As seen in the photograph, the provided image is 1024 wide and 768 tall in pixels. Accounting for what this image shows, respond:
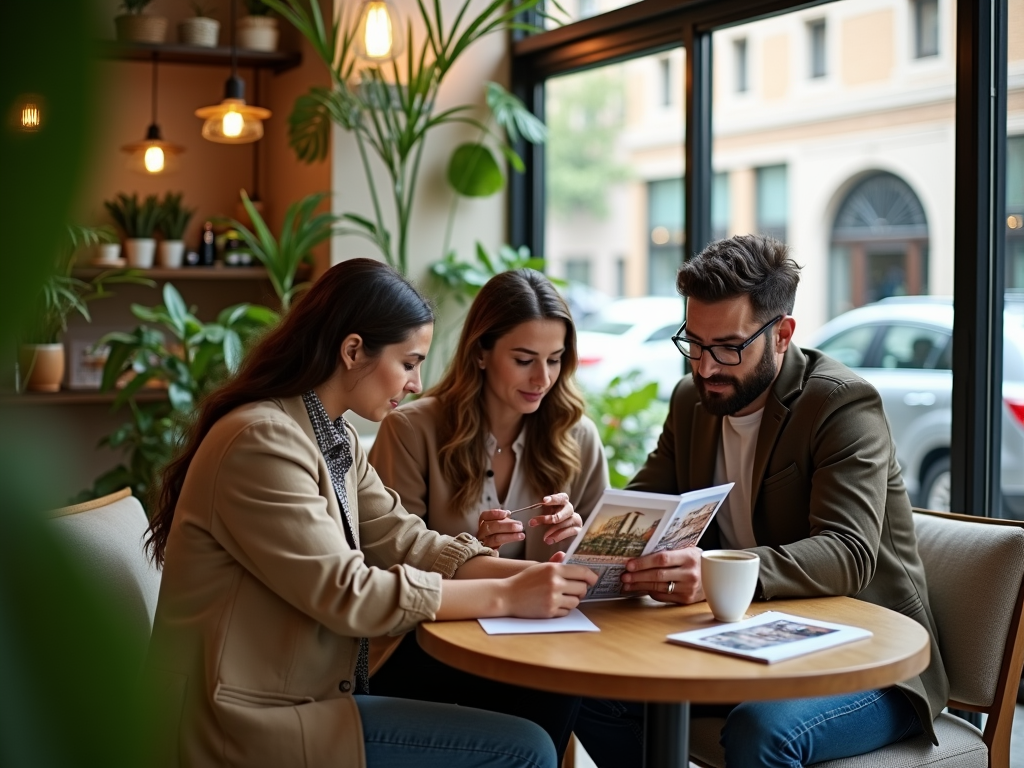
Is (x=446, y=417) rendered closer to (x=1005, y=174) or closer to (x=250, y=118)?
(x=1005, y=174)

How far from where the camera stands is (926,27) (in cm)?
345

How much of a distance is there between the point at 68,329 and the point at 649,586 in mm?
3551

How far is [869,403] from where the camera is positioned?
207 centimetres

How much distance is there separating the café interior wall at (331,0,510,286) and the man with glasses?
222 cm

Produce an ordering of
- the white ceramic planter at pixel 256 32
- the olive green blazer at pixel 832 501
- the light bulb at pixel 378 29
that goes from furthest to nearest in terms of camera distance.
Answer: the white ceramic planter at pixel 256 32 < the light bulb at pixel 378 29 < the olive green blazer at pixel 832 501

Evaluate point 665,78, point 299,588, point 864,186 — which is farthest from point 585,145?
point 299,588

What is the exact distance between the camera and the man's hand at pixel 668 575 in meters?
1.77

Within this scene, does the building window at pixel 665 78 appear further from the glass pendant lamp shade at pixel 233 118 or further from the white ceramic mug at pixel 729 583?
the white ceramic mug at pixel 729 583

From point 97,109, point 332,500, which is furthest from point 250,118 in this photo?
point 97,109

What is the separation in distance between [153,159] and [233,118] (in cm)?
41

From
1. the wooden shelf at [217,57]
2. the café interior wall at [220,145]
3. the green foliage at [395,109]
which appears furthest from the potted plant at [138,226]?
the green foliage at [395,109]

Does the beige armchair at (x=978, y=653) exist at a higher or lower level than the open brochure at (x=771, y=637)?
lower

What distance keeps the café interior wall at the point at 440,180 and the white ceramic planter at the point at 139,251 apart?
0.75 m

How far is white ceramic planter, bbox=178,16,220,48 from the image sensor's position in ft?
14.2
